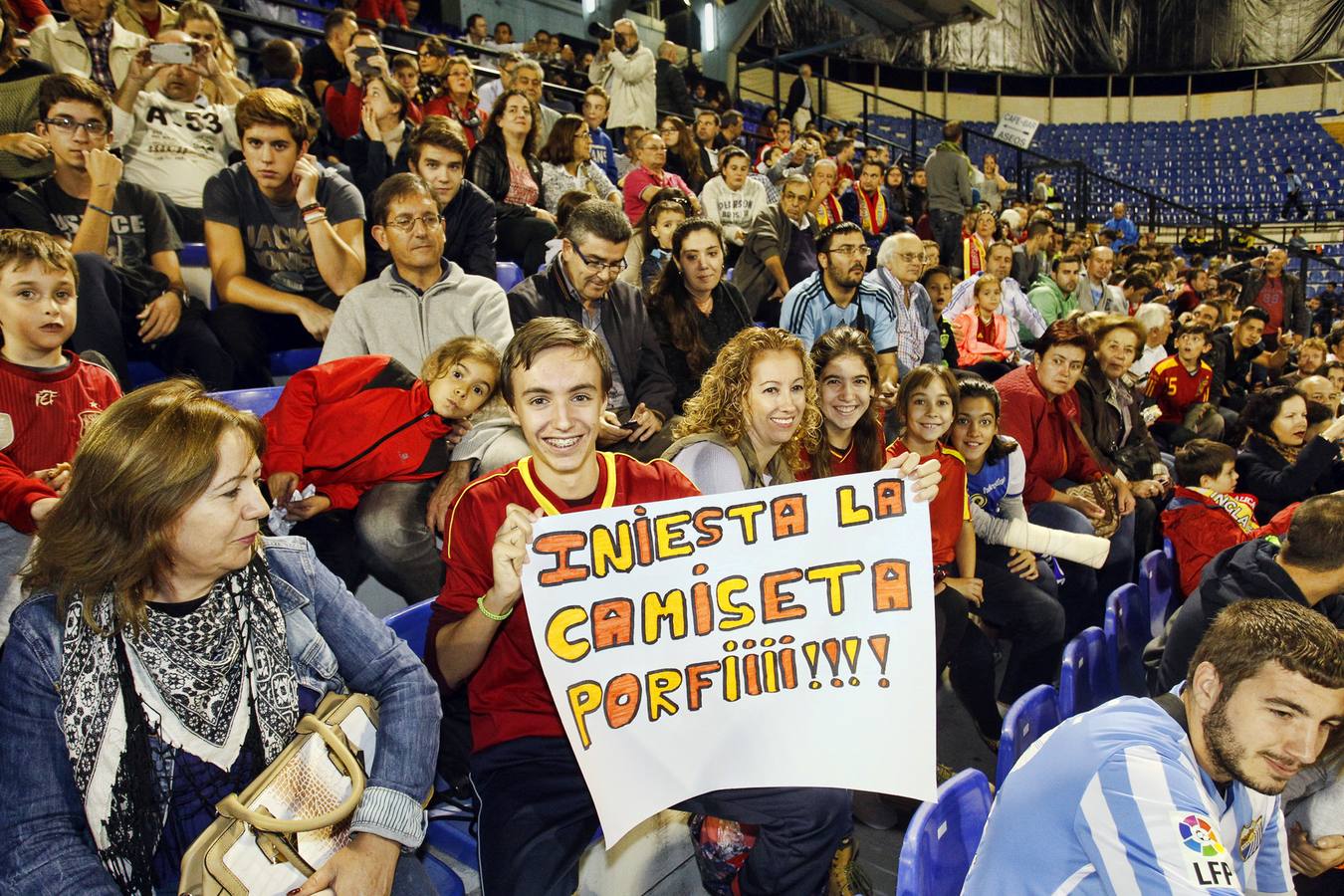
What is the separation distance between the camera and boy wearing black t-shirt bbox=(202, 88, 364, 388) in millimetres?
3311

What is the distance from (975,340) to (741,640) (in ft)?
15.6

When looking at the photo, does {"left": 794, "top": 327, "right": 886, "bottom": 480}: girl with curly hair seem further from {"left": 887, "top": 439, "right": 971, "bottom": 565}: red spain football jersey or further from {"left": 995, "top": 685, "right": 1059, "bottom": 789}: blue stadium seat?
{"left": 995, "top": 685, "right": 1059, "bottom": 789}: blue stadium seat

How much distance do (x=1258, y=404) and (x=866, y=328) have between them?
2.30m

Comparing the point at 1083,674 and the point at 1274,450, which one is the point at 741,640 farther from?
the point at 1274,450

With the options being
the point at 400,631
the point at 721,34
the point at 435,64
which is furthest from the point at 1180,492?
the point at 721,34

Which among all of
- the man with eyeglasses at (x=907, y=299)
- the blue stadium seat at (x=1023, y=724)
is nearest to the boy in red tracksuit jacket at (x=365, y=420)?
the blue stadium seat at (x=1023, y=724)

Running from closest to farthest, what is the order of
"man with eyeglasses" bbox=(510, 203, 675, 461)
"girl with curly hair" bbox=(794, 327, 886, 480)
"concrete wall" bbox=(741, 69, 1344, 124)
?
1. "girl with curly hair" bbox=(794, 327, 886, 480)
2. "man with eyeglasses" bbox=(510, 203, 675, 461)
3. "concrete wall" bbox=(741, 69, 1344, 124)

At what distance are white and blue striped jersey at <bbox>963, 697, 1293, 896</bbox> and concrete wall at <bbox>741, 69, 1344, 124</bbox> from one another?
22.6 meters

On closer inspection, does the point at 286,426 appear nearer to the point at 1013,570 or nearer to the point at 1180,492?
the point at 1013,570

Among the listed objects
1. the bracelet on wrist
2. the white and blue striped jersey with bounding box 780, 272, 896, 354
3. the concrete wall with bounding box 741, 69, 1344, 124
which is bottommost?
the bracelet on wrist

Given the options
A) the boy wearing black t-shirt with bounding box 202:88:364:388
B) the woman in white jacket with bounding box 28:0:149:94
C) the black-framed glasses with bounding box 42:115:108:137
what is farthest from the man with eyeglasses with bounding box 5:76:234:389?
the woman in white jacket with bounding box 28:0:149:94

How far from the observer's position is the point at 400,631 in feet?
6.88

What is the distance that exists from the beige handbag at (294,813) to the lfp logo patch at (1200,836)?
1.29m

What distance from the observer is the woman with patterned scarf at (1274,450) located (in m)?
4.57
